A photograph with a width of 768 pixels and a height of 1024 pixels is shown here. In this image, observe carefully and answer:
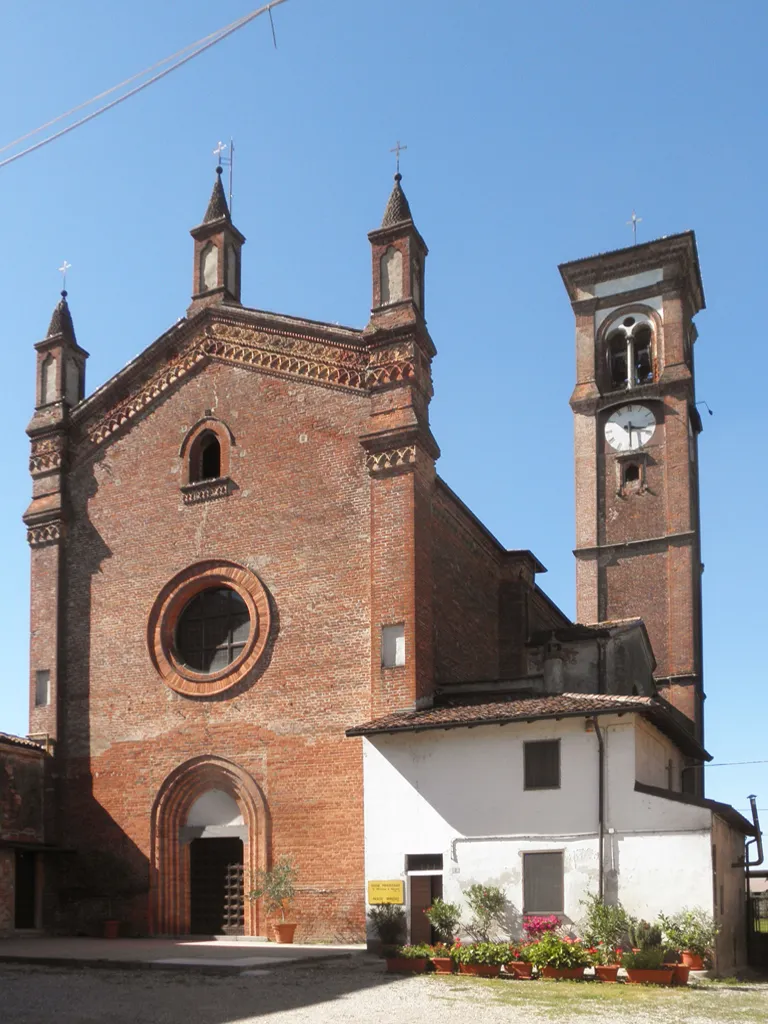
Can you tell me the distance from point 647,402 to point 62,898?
870 inches

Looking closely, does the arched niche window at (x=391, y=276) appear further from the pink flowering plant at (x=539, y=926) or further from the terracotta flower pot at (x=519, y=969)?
the terracotta flower pot at (x=519, y=969)

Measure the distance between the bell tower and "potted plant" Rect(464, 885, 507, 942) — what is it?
15.7 m

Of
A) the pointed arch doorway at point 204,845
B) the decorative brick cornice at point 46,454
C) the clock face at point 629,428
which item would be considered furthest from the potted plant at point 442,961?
the clock face at point 629,428

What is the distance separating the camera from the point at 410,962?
16.2 metres

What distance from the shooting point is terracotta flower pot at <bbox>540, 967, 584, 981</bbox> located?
15.5 meters

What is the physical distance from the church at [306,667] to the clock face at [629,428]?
30.4 feet

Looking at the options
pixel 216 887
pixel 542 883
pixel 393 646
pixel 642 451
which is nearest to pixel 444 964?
pixel 542 883

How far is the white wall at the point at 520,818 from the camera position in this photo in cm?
1730

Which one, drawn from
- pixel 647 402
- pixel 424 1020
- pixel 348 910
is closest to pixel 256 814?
pixel 348 910

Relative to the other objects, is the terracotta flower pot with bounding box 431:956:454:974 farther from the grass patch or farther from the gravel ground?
the gravel ground

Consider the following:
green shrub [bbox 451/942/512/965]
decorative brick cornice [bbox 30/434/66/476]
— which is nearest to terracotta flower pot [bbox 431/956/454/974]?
green shrub [bbox 451/942/512/965]

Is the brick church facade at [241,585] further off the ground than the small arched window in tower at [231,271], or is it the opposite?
the small arched window in tower at [231,271]

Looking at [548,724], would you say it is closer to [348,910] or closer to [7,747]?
[348,910]

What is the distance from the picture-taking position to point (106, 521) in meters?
25.0
